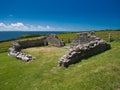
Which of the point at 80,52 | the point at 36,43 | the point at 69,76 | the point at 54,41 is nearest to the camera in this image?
the point at 69,76

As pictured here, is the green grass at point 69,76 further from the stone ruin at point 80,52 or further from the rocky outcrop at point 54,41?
the rocky outcrop at point 54,41

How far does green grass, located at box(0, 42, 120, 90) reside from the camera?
639 inches

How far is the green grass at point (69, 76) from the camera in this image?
16.2 meters

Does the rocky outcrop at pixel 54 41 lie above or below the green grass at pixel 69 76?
above

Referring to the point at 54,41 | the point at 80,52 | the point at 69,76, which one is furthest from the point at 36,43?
the point at 69,76

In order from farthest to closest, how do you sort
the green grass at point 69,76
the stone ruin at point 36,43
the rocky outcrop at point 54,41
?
the rocky outcrop at point 54,41
the stone ruin at point 36,43
the green grass at point 69,76

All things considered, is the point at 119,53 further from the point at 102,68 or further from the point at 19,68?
the point at 19,68

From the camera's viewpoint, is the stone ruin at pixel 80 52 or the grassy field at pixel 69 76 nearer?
the grassy field at pixel 69 76

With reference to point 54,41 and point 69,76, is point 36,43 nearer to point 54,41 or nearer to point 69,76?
point 54,41

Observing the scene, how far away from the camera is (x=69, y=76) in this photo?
736 inches

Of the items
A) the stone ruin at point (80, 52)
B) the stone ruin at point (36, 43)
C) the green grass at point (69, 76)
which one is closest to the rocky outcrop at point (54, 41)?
the stone ruin at point (36, 43)

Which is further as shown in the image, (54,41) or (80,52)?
(54,41)

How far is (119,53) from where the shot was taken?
21922mm

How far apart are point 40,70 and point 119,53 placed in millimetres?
9255
